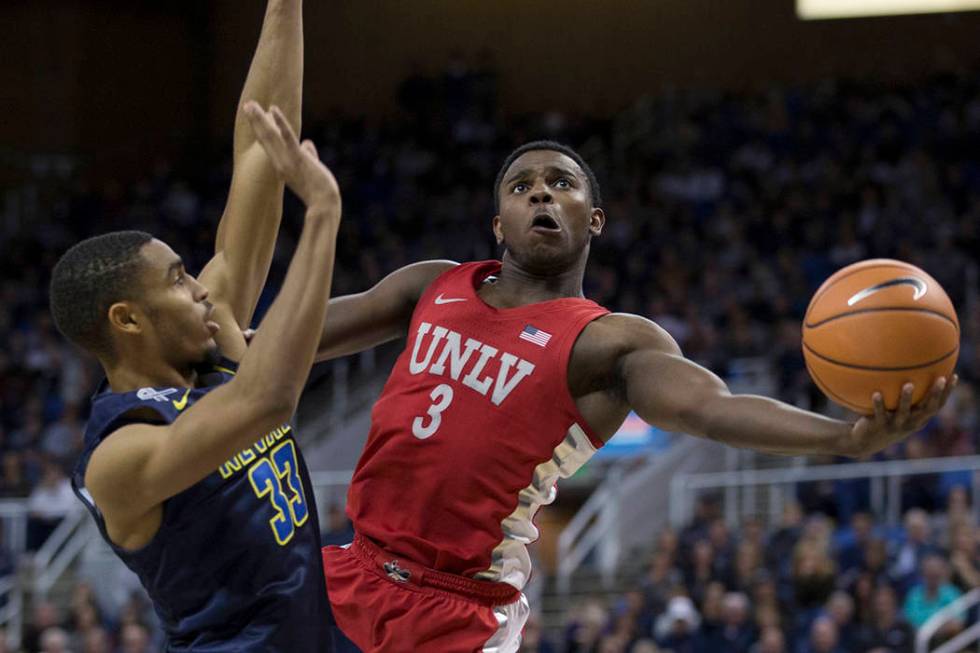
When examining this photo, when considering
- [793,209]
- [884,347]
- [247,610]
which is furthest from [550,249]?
[793,209]

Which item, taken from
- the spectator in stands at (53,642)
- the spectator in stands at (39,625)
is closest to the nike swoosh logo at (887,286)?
the spectator in stands at (53,642)

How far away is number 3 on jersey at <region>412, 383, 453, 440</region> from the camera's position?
13.3 feet

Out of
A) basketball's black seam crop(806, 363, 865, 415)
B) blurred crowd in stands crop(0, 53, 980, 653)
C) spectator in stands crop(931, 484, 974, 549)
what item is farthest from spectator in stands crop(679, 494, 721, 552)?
basketball's black seam crop(806, 363, 865, 415)

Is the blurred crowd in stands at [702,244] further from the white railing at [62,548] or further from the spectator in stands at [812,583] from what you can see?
the white railing at [62,548]

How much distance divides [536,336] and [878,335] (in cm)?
100

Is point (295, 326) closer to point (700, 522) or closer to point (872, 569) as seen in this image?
point (872, 569)

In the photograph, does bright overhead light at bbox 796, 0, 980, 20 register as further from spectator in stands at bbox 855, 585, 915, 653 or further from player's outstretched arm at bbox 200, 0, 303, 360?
player's outstretched arm at bbox 200, 0, 303, 360

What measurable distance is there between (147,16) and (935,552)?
1511 centimetres

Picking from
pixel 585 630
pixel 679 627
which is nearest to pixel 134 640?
pixel 585 630

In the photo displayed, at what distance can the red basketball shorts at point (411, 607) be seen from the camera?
4066 mm

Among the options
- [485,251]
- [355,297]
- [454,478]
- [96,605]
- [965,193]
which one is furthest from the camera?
[485,251]

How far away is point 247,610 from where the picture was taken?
10.9 ft

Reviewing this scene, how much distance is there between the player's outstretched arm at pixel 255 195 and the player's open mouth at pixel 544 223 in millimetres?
724

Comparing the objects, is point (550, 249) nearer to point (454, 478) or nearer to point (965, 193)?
point (454, 478)
